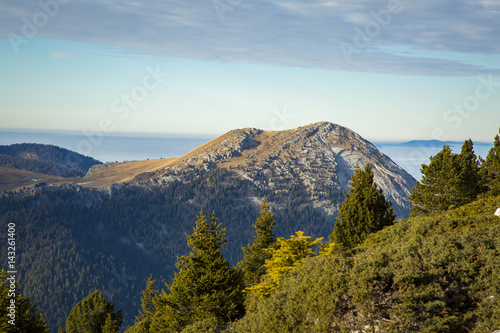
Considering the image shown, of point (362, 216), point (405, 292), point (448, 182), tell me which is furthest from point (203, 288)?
point (448, 182)

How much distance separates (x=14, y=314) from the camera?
116 feet

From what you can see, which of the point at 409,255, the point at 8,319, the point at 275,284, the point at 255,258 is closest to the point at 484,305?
the point at 409,255

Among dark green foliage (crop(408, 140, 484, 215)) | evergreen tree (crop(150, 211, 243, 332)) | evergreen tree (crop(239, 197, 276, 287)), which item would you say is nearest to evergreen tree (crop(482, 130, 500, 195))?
dark green foliage (crop(408, 140, 484, 215))

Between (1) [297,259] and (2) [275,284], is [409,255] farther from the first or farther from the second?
(1) [297,259]

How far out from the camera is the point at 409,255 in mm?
20609

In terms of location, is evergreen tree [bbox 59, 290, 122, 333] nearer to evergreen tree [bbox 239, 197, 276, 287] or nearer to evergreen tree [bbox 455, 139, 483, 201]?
evergreen tree [bbox 239, 197, 276, 287]

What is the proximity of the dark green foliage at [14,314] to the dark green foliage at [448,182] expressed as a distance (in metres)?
39.1

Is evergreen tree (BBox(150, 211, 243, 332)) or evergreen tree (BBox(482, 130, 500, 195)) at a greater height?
evergreen tree (BBox(482, 130, 500, 195))

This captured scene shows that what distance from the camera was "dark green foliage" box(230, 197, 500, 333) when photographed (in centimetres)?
1734

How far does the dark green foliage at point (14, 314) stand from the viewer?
34688 millimetres

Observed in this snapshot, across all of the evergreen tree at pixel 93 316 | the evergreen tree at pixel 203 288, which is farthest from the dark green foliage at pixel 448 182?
the evergreen tree at pixel 93 316

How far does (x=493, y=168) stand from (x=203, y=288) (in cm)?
3209

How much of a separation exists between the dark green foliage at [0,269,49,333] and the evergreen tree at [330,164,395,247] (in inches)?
1138

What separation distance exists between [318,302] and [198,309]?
1697cm
